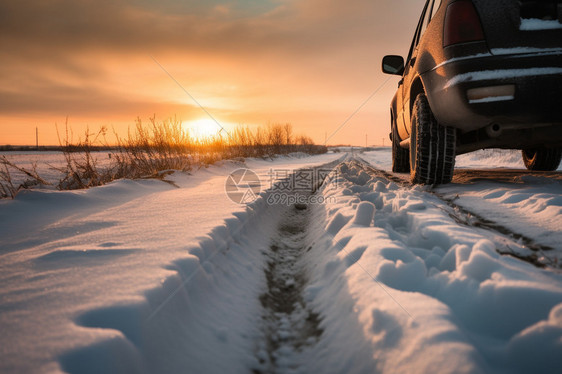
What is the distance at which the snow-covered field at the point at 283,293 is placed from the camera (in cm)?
87

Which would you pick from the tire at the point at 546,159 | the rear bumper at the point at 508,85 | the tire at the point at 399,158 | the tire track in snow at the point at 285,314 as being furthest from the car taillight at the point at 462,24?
the tire at the point at 546,159

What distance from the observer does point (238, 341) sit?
1.22 meters

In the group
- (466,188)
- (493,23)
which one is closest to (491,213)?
(466,188)

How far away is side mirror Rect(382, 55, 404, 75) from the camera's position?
4413 millimetres

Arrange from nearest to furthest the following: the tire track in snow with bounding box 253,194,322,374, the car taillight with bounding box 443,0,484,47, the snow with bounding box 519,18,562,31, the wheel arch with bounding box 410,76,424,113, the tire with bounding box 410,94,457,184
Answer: the tire track in snow with bounding box 253,194,322,374, the snow with bounding box 519,18,562,31, the car taillight with bounding box 443,0,484,47, the tire with bounding box 410,94,457,184, the wheel arch with bounding box 410,76,424,113

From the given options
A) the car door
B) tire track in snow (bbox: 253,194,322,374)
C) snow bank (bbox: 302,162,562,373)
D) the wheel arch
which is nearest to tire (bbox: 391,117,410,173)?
the car door

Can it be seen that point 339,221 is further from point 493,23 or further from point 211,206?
point 493,23

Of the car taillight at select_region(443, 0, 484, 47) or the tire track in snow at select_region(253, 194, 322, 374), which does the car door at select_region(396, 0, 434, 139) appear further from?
the tire track in snow at select_region(253, 194, 322, 374)

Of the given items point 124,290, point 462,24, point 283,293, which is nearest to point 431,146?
point 462,24

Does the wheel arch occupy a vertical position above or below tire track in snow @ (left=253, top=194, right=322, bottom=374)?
above

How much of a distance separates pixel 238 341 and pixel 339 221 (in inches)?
55.5

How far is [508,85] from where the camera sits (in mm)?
2225

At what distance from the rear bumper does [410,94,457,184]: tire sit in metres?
0.53

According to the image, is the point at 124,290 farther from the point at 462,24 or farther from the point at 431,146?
the point at 431,146
